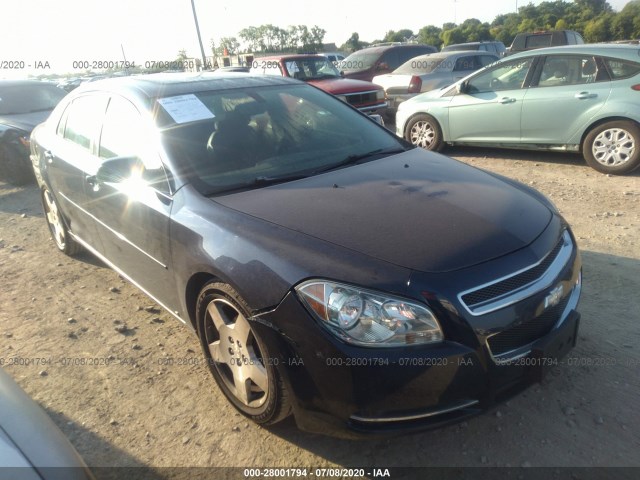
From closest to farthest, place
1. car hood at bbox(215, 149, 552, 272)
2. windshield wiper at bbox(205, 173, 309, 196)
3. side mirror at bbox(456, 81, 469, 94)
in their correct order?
car hood at bbox(215, 149, 552, 272), windshield wiper at bbox(205, 173, 309, 196), side mirror at bbox(456, 81, 469, 94)

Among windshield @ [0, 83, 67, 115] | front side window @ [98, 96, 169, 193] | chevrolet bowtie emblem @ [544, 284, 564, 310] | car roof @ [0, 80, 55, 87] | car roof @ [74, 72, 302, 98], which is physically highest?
car roof @ [0, 80, 55, 87]

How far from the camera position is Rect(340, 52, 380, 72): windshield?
Answer: 12.6m

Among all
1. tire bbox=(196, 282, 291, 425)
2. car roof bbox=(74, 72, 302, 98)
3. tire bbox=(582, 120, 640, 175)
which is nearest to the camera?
tire bbox=(196, 282, 291, 425)

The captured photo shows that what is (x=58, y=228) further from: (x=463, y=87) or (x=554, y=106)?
(x=554, y=106)

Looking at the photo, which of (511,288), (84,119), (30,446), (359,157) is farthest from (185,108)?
(511,288)

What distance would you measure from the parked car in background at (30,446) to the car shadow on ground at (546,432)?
3.27ft

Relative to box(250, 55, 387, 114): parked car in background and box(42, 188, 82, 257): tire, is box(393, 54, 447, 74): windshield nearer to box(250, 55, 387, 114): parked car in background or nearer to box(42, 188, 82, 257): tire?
box(250, 55, 387, 114): parked car in background

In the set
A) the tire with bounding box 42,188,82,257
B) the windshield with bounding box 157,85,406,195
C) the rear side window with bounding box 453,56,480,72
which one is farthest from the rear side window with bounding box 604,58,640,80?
the tire with bounding box 42,188,82,257

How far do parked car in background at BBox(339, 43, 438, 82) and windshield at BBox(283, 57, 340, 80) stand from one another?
173 cm

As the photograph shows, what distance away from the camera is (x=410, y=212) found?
2.34 metres

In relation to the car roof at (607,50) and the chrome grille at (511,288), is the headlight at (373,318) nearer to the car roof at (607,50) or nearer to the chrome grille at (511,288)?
the chrome grille at (511,288)

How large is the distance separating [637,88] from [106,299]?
6041 millimetres

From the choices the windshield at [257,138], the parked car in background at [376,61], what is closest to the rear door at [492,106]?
the windshield at [257,138]

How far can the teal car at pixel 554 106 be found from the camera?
5.71m
